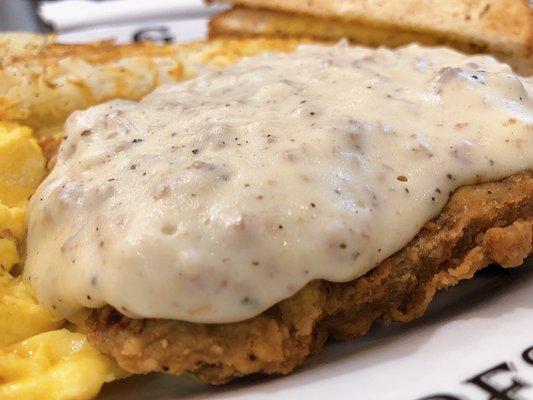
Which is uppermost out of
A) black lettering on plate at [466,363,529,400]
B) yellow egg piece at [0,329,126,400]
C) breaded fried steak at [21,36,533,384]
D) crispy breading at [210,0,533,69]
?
crispy breading at [210,0,533,69]

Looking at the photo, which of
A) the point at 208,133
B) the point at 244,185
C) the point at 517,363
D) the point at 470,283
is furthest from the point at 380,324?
the point at 208,133

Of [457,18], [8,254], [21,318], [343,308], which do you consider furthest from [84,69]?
[457,18]

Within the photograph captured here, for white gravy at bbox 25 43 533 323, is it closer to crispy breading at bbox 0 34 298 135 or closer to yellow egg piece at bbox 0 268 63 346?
yellow egg piece at bbox 0 268 63 346

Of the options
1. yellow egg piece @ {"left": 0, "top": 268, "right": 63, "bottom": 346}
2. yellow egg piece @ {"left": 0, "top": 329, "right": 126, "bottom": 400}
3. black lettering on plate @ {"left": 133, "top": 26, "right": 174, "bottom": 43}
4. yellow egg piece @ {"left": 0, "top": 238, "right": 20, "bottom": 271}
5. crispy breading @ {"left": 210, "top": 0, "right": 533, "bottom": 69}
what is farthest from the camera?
black lettering on plate @ {"left": 133, "top": 26, "right": 174, "bottom": 43}

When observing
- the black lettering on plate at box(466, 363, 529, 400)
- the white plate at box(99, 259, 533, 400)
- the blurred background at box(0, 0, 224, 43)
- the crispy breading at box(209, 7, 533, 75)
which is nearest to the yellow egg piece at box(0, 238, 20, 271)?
the white plate at box(99, 259, 533, 400)

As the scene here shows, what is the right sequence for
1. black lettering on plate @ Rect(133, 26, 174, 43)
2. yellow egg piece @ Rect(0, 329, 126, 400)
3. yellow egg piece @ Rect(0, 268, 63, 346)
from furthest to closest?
black lettering on plate @ Rect(133, 26, 174, 43)
yellow egg piece @ Rect(0, 268, 63, 346)
yellow egg piece @ Rect(0, 329, 126, 400)

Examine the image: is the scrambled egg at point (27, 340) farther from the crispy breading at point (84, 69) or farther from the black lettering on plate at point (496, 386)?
the black lettering on plate at point (496, 386)

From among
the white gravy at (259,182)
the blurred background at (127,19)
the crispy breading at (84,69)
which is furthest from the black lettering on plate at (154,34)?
the white gravy at (259,182)
